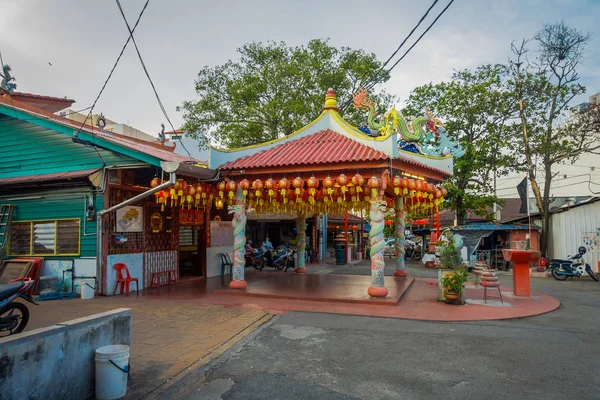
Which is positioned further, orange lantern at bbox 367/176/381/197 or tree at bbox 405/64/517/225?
tree at bbox 405/64/517/225

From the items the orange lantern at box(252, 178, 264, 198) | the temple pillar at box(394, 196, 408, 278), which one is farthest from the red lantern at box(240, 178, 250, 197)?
the temple pillar at box(394, 196, 408, 278)

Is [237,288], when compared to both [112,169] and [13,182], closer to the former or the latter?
[112,169]

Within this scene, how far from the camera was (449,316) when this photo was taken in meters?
7.62

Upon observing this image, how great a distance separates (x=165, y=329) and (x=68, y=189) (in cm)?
600

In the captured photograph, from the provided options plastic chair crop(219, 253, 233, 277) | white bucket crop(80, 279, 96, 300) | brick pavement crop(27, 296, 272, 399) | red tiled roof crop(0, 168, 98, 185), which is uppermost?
red tiled roof crop(0, 168, 98, 185)

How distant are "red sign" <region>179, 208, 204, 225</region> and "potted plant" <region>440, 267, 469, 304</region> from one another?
7.91 metres

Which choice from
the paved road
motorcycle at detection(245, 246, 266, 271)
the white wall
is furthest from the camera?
motorcycle at detection(245, 246, 266, 271)

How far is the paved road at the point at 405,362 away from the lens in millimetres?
4262

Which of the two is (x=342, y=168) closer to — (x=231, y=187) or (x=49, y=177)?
(x=231, y=187)

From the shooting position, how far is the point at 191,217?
42.2 ft

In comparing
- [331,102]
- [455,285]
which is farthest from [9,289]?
[331,102]

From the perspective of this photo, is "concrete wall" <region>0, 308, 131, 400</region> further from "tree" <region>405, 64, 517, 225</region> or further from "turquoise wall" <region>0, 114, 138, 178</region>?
A: "tree" <region>405, 64, 517, 225</region>

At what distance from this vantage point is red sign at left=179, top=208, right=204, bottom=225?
1242 centimetres

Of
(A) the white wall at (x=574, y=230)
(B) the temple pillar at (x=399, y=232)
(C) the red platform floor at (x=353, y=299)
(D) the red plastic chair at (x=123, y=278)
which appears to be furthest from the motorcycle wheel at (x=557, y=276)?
(D) the red plastic chair at (x=123, y=278)
